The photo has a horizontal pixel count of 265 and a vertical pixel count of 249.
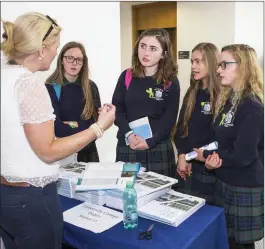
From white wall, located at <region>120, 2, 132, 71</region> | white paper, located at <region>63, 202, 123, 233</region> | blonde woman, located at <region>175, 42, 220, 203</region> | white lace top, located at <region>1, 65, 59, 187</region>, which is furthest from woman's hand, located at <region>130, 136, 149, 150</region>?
white wall, located at <region>120, 2, 132, 71</region>

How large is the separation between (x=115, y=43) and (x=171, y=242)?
2.15 metres

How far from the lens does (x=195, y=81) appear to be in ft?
6.75

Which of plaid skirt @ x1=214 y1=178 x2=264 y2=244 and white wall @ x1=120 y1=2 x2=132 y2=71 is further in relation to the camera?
white wall @ x1=120 y1=2 x2=132 y2=71

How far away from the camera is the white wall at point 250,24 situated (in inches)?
145

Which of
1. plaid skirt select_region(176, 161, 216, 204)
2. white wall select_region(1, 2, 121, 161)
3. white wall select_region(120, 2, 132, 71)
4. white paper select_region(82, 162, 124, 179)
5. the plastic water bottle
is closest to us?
the plastic water bottle

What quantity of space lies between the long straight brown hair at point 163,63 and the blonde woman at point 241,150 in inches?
18.0

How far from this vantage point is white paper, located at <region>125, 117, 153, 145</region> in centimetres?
201

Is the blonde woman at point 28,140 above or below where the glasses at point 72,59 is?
below

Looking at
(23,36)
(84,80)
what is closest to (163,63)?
(84,80)

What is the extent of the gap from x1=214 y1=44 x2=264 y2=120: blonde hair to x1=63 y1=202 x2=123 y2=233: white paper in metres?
0.82

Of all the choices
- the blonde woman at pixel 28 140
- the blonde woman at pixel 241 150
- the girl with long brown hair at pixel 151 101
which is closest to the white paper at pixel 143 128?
the girl with long brown hair at pixel 151 101

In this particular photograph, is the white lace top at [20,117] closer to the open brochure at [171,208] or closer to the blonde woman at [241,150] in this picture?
the open brochure at [171,208]

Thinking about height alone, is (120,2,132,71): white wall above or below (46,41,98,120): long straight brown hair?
above

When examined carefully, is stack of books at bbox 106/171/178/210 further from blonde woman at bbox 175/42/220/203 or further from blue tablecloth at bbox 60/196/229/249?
blonde woman at bbox 175/42/220/203
